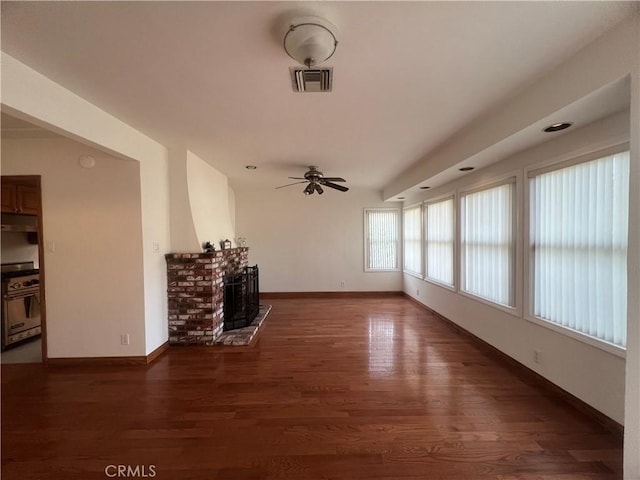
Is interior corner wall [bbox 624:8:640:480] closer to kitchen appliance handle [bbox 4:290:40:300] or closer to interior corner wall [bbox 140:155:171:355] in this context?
interior corner wall [bbox 140:155:171:355]

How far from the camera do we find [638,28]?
1.42 metres

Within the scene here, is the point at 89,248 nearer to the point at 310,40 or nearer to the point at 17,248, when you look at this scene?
the point at 17,248

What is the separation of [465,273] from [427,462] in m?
2.93

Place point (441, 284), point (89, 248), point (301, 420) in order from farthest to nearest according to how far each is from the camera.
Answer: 1. point (441, 284)
2. point (89, 248)
3. point (301, 420)

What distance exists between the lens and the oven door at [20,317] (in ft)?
11.9

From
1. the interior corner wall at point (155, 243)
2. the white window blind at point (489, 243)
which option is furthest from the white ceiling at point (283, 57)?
the white window blind at point (489, 243)

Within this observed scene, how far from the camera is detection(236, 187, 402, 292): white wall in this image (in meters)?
6.83

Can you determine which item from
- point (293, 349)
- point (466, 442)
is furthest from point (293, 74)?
point (293, 349)

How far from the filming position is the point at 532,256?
2.90 metres

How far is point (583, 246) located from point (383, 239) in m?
4.65

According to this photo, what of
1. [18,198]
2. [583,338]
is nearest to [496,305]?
[583,338]

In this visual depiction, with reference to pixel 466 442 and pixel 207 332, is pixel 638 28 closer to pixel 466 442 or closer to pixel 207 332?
pixel 466 442

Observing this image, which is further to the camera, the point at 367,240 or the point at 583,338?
the point at 367,240

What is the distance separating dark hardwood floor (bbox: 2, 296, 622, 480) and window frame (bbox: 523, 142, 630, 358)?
1.99 ft
